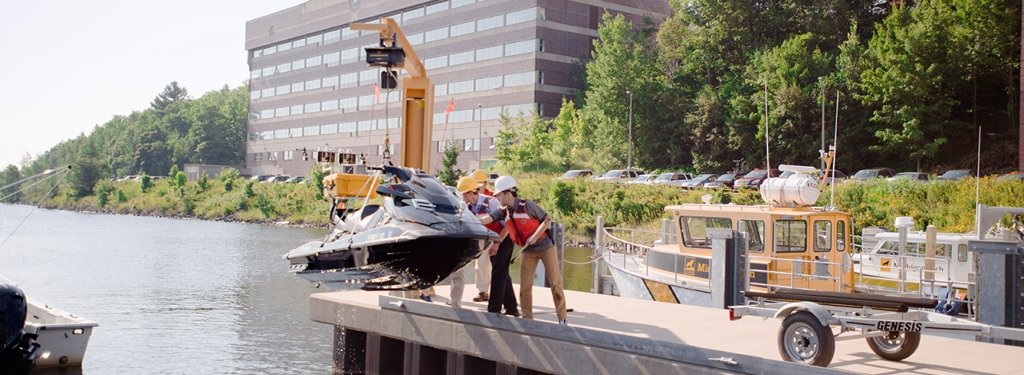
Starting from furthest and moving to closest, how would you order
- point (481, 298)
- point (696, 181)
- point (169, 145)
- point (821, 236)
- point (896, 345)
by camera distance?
point (169, 145) < point (696, 181) < point (821, 236) < point (481, 298) < point (896, 345)

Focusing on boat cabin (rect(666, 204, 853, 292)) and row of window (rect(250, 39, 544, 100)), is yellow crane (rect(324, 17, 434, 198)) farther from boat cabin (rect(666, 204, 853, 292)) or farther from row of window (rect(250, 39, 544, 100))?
row of window (rect(250, 39, 544, 100))

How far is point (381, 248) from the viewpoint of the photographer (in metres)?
14.2

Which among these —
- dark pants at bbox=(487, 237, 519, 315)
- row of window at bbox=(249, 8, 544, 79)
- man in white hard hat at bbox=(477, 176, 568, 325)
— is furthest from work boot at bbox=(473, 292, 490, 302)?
row of window at bbox=(249, 8, 544, 79)

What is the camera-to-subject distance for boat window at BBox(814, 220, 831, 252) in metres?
20.3

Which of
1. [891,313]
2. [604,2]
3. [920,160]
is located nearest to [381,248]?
[891,313]

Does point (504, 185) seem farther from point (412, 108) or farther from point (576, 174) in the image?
point (576, 174)

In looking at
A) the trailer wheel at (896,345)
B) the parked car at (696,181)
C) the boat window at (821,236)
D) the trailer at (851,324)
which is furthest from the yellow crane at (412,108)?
the parked car at (696,181)

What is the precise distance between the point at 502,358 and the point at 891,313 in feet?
16.2

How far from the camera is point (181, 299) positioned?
1348 inches

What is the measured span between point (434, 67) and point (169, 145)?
7606 centimetres

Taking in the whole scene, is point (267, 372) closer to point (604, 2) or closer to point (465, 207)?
point (465, 207)

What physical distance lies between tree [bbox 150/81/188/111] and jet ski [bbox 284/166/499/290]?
19081cm

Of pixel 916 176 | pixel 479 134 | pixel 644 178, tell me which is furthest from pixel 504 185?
pixel 479 134

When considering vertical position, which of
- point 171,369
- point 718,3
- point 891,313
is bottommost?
point 171,369
